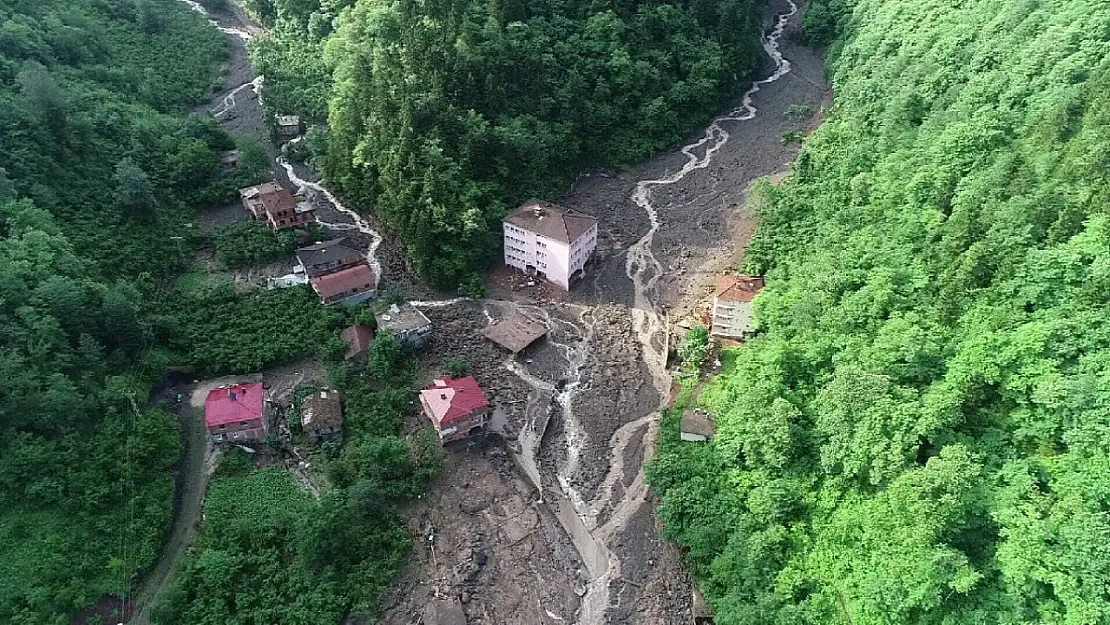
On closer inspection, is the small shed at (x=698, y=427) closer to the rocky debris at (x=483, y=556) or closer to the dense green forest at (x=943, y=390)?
the dense green forest at (x=943, y=390)

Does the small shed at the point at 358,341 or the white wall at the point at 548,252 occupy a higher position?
the white wall at the point at 548,252

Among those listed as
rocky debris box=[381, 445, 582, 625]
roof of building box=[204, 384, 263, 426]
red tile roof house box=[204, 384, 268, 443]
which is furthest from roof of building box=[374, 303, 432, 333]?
rocky debris box=[381, 445, 582, 625]

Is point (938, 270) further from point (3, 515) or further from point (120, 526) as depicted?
point (3, 515)

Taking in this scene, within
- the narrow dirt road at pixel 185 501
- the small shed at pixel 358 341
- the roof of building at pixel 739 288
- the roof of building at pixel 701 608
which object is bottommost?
the narrow dirt road at pixel 185 501

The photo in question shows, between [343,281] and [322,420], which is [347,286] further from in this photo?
[322,420]

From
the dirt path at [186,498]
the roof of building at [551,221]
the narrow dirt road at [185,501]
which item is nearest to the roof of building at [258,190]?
the dirt path at [186,498]

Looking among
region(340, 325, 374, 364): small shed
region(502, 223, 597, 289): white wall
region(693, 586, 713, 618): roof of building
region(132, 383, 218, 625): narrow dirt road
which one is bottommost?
region(132, 383, 218, 625): narrow dirt road

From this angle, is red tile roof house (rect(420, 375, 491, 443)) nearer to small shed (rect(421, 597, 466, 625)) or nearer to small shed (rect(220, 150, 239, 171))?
small shed (rect(421, 597, 466, 625))
